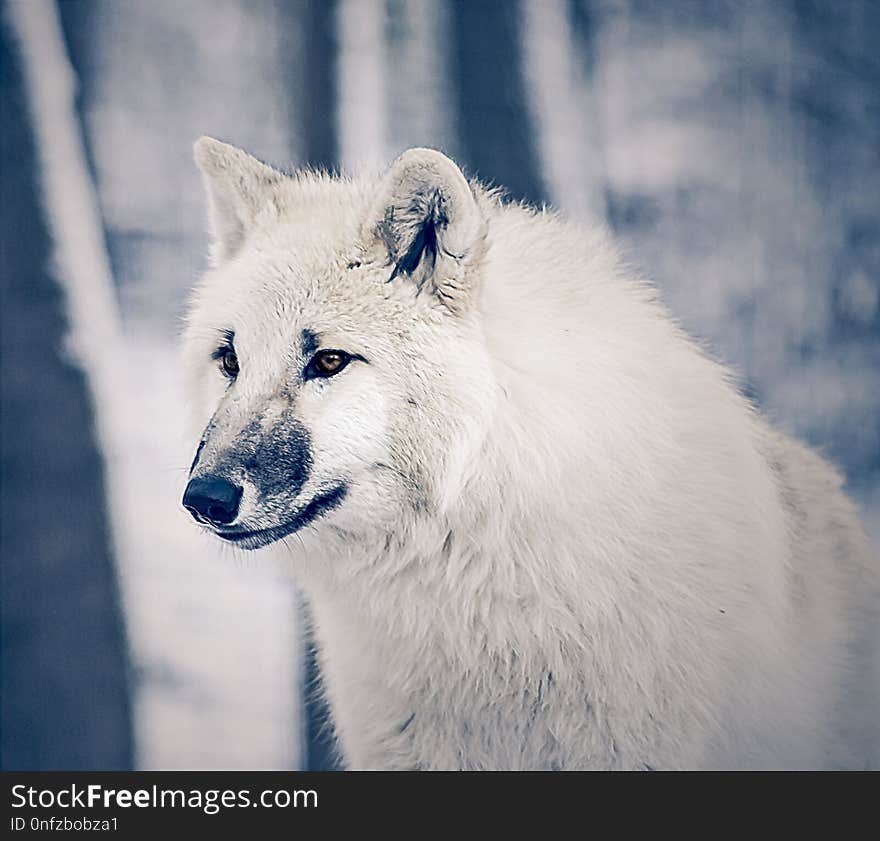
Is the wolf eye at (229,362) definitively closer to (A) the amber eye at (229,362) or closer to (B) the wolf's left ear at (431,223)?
(A) the amber eye at (229,362)

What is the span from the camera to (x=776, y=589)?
5.61ft

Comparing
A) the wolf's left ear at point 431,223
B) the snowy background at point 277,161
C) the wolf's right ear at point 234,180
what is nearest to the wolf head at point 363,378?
the wolf's left ear at point 431,223

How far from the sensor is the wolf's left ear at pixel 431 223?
1.50 m

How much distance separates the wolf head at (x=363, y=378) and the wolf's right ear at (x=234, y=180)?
0.22 metres

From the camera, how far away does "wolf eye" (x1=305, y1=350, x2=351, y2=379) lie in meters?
1.60

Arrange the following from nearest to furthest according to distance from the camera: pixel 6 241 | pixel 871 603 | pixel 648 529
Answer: pixel 648 529
pixel 871 603
pixel 6 241

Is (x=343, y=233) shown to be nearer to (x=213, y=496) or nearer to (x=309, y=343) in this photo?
(x=309, y=343)

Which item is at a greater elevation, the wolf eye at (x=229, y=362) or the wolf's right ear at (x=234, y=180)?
the wolf's right ear at (x=234, y=180)

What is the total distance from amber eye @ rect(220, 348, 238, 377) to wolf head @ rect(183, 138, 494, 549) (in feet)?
0.19

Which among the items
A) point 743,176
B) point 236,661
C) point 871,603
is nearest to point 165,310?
point 236,661

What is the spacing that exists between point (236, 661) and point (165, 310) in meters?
1.00

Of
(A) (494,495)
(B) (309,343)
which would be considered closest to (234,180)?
(B) (309,343)
